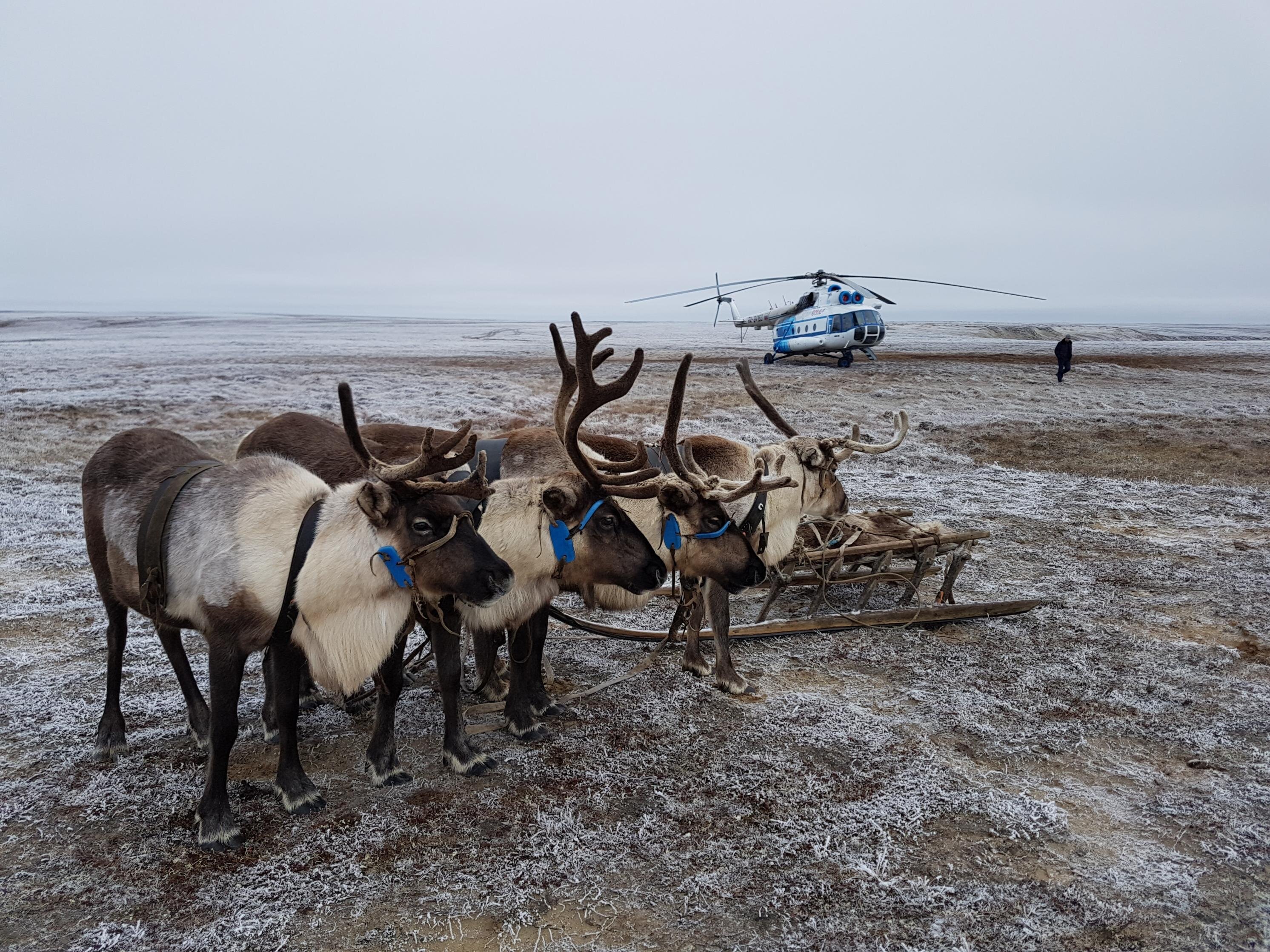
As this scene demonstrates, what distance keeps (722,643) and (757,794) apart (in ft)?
5.02

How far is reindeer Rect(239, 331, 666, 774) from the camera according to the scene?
15.7ft

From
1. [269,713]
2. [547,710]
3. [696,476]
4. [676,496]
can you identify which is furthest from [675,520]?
[269,713]

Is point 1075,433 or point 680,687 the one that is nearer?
point 680,687

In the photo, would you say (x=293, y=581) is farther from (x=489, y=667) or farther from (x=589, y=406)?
(x=589, y=406)

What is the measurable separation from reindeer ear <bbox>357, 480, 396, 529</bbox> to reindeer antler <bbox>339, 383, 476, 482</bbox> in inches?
2.9

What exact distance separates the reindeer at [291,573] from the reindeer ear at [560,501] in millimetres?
588

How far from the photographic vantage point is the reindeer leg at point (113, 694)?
15.6ft

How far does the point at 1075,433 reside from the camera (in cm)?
1772

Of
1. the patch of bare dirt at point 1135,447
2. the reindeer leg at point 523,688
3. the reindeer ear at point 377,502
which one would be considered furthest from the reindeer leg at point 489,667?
the patch of bare dirt at point 1135,447

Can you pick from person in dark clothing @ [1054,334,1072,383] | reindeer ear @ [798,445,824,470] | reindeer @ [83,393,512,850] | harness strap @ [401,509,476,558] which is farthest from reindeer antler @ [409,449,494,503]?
person in dark clothing @ [1054,334,1072,383]

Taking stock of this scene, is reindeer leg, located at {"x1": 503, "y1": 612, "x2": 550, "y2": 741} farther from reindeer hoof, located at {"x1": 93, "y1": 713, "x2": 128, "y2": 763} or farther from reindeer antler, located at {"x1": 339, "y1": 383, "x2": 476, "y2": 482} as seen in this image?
reindeer hoof, located at {"x1": 93, "y1": 713, "x2": 128, "y2": 763}

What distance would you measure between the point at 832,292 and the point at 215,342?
120 ft

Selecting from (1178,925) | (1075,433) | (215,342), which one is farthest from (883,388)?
(215,342)

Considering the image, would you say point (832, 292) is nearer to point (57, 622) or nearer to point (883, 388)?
point (883, 388)
